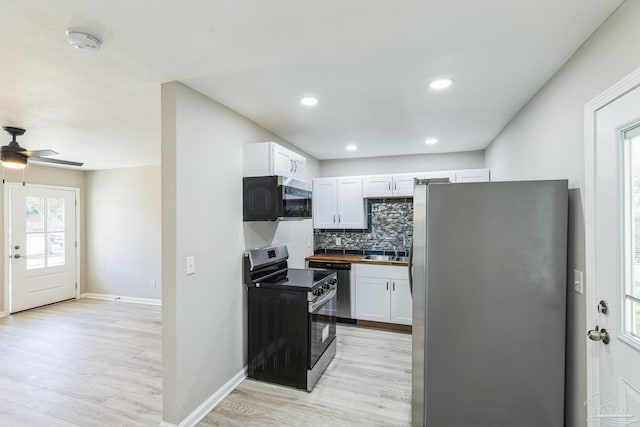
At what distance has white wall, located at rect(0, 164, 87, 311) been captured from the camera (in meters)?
4.80

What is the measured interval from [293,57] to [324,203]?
295 centimetres

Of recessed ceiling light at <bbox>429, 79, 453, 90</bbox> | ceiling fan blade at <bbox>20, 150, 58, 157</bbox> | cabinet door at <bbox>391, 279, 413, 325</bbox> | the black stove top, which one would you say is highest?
recessed ceiling light at <bbox>429, 79, 453, 90</bbox>

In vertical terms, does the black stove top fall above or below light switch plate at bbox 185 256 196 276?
below

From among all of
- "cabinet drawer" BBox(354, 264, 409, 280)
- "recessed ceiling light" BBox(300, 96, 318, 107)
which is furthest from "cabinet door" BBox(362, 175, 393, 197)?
"recessed ceiling light" BBox(300, 96, 318, 107)

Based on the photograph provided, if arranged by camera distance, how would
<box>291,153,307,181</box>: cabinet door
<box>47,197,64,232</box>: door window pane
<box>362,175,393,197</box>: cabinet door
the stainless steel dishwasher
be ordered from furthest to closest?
<box>47,197,64,232</box>: door window pane
<box>362,175,393,197</box>: cabinet door
the stainless steel dishwasher
<box>291,153,307,181</box>: cabinet door

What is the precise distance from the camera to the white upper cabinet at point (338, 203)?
4.48 meters

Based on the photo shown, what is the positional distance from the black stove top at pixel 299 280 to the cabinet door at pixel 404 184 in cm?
180

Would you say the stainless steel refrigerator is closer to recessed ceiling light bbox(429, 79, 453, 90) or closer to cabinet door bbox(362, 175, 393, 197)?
recessed ceiling light bbox(429, 79, 453, 90)

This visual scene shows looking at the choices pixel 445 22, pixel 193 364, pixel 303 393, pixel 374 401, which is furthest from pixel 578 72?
pixel 193 364

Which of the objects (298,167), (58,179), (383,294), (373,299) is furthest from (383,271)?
(58,179)

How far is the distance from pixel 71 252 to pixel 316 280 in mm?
5522

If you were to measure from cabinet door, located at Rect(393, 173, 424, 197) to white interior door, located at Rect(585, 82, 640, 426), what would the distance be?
2.67 meters

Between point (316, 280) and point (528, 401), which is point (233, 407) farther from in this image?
point (528, 401)

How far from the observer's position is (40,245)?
206 inches
